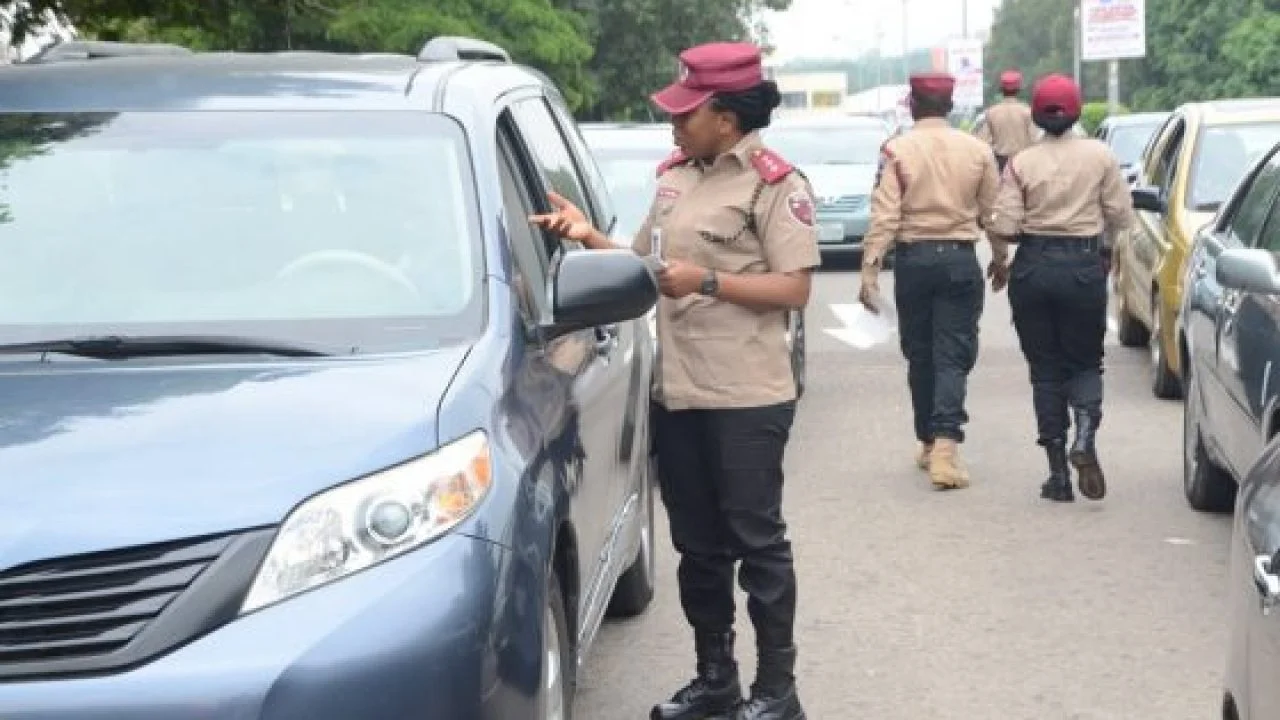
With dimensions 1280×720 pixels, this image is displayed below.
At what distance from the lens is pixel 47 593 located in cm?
376

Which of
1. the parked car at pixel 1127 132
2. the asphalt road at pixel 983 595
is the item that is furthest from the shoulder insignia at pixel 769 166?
the parked car at pixel 1127 132

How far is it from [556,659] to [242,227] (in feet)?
4.16

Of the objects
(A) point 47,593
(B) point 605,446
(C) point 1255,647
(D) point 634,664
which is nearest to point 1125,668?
(D) point 634,664

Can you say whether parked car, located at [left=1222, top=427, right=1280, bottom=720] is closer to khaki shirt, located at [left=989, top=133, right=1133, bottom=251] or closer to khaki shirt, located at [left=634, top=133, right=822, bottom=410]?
khaki shirt, located at [left=634, top=133, right=822, bottom=410]

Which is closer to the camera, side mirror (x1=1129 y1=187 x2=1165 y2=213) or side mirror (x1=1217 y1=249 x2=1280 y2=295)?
side mirror (x1=1217 y1=249 x2=1280 y2=295)

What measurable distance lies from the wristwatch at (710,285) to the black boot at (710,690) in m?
1.09

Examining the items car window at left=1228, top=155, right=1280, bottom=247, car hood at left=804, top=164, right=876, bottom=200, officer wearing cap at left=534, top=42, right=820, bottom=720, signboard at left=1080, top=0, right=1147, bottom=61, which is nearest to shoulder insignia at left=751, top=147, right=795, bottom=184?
officer wearing cap at left=534, top=42, right=820, bottom=720

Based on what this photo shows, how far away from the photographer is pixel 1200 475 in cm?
889

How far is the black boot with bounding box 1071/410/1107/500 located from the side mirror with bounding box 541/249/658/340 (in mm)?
4650

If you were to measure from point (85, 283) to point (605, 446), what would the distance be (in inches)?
57.1

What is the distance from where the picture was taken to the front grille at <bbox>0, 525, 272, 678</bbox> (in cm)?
373

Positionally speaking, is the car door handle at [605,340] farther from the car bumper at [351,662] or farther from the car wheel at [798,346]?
the car wheel at [798,346]

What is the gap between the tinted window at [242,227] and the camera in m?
4.81

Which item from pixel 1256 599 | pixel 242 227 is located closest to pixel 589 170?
pixel 242 227
